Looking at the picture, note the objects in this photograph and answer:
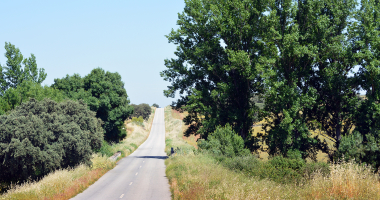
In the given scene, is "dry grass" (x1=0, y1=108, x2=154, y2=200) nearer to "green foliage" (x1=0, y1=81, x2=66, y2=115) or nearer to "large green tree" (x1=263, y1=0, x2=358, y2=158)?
"large green tree" (x1=263, y1=0, x2=358, y2=158)

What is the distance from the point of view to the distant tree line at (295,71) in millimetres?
29781

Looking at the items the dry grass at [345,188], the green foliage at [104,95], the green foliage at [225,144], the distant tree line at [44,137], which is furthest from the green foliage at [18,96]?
the dry grass at [345,188]

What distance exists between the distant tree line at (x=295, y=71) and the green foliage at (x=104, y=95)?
22268 mm

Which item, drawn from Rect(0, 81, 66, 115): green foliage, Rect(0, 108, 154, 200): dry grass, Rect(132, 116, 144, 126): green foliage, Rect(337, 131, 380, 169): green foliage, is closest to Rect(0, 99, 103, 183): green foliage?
Rect(0, 108, 154, 200): dry grass

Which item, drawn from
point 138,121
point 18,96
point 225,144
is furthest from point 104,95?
point 138,121

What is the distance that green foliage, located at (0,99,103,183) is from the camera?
69.8 ft

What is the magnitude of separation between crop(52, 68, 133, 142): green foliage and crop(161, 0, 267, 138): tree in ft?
63.0

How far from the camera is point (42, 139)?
22.3 meters

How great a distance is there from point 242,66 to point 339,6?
38.7 ft

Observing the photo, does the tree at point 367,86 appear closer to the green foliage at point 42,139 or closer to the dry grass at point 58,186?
the dry grass at point 58,186

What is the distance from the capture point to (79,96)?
54562 millimetres

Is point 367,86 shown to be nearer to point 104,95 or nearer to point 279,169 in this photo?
point 279,169

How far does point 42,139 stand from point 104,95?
115 ft

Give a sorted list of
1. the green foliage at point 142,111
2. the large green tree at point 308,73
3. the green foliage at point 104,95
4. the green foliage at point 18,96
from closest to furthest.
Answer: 1. the large green tree at point 308,73
2. the green foliage at point 18,96
3. the green foliage at point 104,95
4. the green foliage at point 142,111
